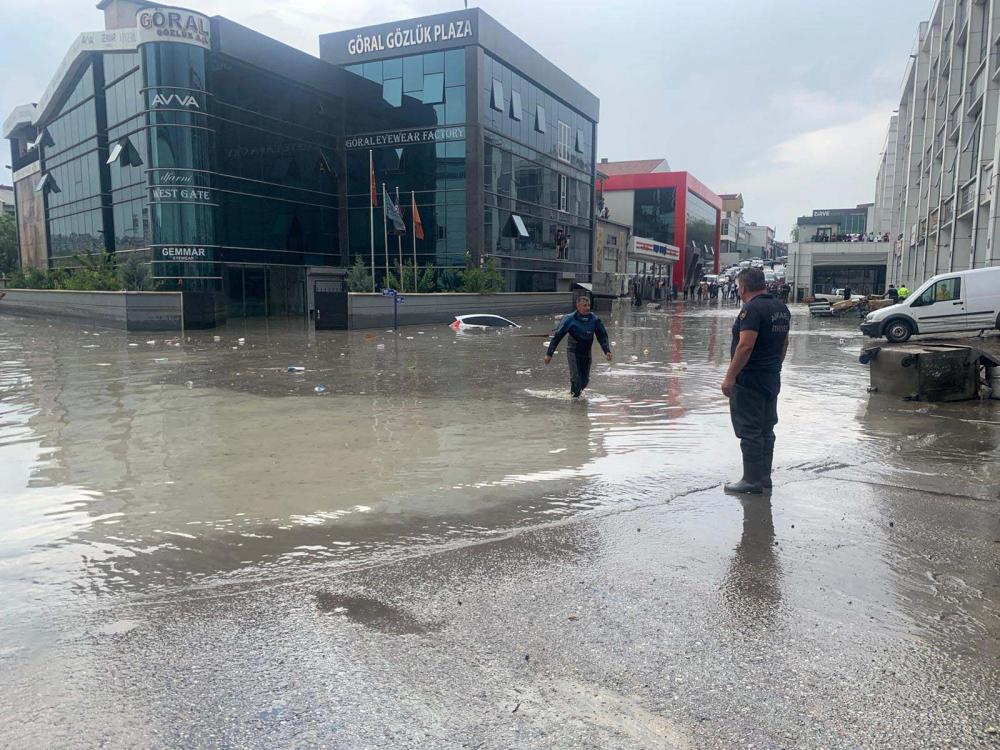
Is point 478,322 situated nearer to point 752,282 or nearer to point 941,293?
point 941,293

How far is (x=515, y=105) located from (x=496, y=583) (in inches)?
1699

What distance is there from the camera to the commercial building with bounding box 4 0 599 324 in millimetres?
34344

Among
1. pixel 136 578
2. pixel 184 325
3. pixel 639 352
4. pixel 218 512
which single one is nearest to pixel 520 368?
pixel 639 352

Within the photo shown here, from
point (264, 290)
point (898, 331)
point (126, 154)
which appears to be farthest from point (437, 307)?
point (898, 331)

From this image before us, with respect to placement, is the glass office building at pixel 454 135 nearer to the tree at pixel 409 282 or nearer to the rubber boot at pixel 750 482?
the tree at pixel 409 282

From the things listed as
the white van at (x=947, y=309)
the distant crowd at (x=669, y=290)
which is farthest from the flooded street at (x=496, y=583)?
the distant crowd at (x=669, y=290)

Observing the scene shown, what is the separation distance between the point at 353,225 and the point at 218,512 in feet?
135

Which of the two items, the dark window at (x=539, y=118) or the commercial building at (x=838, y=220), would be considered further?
the commercial building at (x=838, y=220)

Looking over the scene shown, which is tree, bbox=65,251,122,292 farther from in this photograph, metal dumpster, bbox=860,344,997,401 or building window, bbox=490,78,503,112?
metal dumpster, bbox=860,344,997,401

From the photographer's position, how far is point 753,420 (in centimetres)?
605

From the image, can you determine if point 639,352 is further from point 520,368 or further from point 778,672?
point 778,672

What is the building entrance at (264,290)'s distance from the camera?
128 ft

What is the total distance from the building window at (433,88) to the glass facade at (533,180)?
2.34m

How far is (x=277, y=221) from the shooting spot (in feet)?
132
